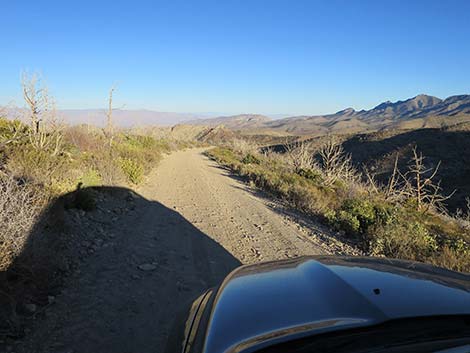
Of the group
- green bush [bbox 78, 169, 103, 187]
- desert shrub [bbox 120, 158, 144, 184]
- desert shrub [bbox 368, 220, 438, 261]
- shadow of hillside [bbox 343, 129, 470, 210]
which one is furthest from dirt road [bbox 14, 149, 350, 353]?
shadow of hillside [bbox 343, 129, 470, 210]

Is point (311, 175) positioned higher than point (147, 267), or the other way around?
point (311, 175)

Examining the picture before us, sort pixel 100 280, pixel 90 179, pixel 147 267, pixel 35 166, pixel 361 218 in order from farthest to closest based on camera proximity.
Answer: pixel 90 179, pixel 361 218, pixel 35 166, pixel 147 267, pixel 100 280

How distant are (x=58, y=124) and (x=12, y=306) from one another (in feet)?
33.9

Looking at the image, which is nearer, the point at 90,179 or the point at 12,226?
the point at 12,226

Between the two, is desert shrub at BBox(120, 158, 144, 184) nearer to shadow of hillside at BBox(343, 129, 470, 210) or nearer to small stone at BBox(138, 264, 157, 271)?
small stone at BBox(138, 264, 157, 271)

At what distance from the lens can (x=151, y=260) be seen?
6.02 meters

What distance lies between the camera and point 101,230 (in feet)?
23.7

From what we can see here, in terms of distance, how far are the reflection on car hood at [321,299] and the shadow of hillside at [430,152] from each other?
27.6 metres

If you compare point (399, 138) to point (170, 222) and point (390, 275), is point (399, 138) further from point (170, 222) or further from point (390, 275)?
point (390, 275)

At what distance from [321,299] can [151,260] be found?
457 centimetres

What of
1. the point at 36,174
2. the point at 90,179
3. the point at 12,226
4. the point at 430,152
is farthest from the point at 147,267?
the point at 430,152

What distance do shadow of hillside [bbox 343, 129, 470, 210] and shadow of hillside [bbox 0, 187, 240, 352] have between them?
2538 centimetres

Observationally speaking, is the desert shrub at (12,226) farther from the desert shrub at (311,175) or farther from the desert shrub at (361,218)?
the desert shrub at (311,175)

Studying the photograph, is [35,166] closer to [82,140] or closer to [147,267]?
[147,267]
